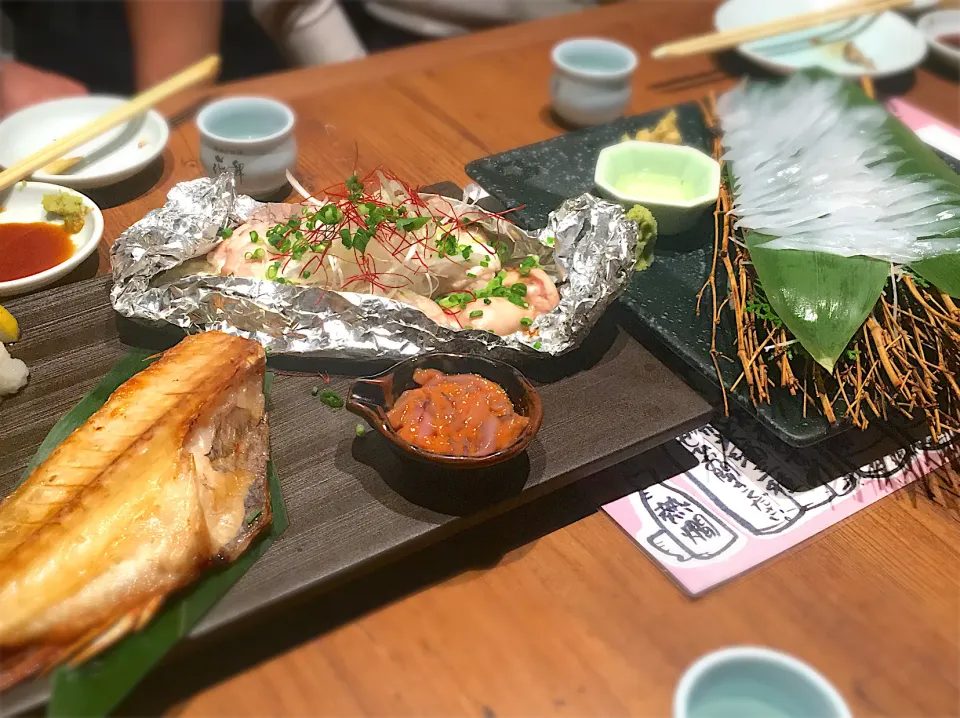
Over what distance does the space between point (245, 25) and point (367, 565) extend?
3926 mm

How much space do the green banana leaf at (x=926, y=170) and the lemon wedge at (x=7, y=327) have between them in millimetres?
2127

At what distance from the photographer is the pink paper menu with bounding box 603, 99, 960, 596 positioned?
159cm

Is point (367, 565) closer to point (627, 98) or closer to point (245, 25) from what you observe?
point (627, 98)

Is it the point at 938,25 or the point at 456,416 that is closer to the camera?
the point at 456,416

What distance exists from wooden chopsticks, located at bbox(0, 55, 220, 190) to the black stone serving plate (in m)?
1.01

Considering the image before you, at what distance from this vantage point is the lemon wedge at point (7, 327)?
1.79m

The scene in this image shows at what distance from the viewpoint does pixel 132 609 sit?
127 centimetres

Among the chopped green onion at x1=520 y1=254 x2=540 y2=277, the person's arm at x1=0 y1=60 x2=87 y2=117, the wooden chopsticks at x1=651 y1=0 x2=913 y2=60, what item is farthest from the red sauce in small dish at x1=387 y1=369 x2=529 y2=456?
the person's arm at x1=0 y1=60 x2=87 y2=117

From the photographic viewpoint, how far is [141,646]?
49.2 inches

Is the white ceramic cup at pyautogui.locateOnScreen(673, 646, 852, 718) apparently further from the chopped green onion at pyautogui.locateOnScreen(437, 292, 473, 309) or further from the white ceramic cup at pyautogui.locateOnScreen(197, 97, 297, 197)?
the white ceramic cup at pyautogui.locateOnScreen(197, 97, 297, 197)

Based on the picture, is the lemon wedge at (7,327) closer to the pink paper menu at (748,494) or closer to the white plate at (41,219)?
the white plate at (41,219)

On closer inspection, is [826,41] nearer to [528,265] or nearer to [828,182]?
[828,182]

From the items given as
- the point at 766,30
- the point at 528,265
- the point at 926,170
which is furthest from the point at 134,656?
the point at 766,30

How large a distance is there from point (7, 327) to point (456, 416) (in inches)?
41.9
